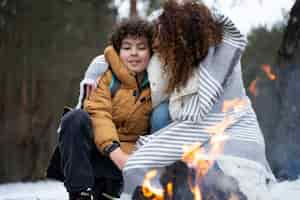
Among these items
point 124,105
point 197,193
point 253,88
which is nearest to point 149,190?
point 197,193

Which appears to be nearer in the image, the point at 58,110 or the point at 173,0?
the point at 173,0

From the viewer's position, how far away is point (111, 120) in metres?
2.74

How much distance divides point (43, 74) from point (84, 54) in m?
0.46

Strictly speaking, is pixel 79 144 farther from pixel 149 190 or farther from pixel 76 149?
pixel 149 190

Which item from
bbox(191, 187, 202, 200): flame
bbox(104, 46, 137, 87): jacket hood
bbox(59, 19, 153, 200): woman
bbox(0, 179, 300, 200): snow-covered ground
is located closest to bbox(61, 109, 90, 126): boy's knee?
bbox(59, 19, 153, 200): woman

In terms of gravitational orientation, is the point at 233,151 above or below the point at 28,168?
above

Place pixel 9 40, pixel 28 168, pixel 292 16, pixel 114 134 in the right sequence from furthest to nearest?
pixel 28 168, pixel 9 40, pixel 292 16, pixel 114 134

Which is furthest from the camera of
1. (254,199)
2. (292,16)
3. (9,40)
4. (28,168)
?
(28,168)

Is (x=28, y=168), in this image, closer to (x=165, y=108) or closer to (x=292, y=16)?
(x=292, y=16)

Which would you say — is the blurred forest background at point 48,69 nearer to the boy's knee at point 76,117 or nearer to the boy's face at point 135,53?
the boy's face at point 135,53

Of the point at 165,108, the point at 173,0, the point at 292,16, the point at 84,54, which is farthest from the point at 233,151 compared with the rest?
the point at 84,54

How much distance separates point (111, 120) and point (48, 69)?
10.8ft

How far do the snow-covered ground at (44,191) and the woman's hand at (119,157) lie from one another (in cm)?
109

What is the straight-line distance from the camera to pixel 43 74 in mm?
5898
